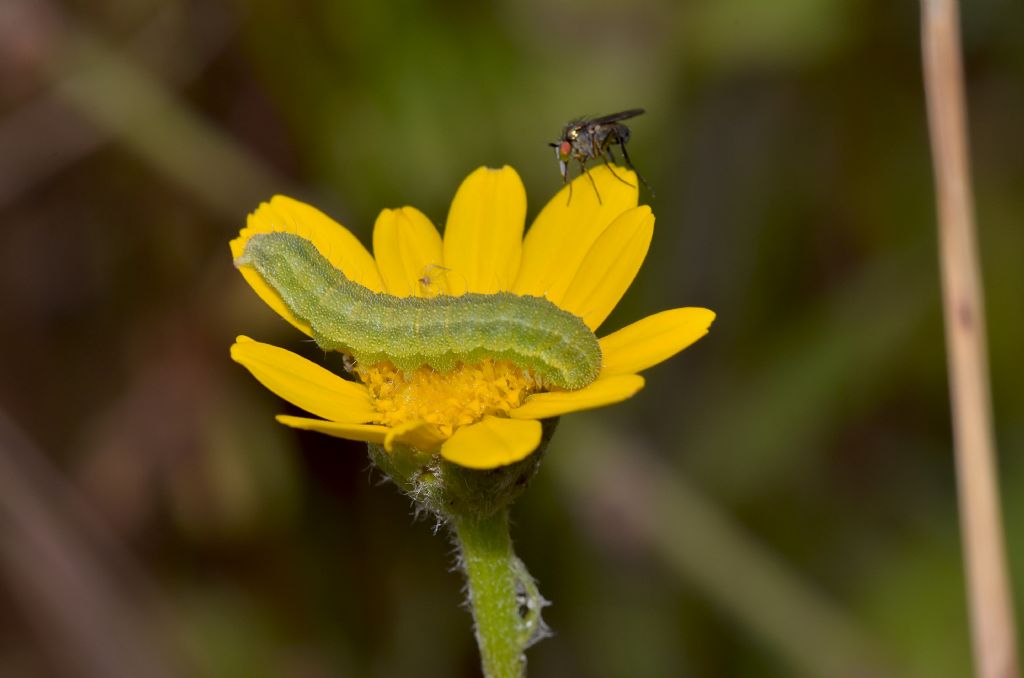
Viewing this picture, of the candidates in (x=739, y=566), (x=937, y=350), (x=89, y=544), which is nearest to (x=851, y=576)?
(x=739, y=566)

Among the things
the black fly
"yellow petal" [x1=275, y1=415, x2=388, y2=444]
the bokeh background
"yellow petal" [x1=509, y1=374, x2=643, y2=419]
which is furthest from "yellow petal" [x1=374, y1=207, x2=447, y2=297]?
the bokeh background

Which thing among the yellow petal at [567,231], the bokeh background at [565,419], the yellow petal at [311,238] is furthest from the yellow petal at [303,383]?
the bokeh background at [565,419]

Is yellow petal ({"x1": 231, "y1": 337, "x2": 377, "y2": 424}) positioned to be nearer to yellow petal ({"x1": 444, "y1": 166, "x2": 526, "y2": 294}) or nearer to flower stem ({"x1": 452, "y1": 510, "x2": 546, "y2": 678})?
flower stem ({"x1": 452, "y1": 510, "x2": 546, "y2": 678})

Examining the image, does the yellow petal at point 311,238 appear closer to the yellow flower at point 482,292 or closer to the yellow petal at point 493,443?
the yellow flower at point 482,292

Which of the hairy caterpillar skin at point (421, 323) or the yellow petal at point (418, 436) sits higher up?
the hairy caterpillar skin at point (421, 323)

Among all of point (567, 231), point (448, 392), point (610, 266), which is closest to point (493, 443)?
point (448, 392)

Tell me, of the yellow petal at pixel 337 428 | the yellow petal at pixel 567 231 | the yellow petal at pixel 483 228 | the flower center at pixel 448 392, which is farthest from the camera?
the yellow petal at pixel 483 228

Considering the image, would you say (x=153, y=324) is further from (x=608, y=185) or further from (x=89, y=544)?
(x=608, y=185)
